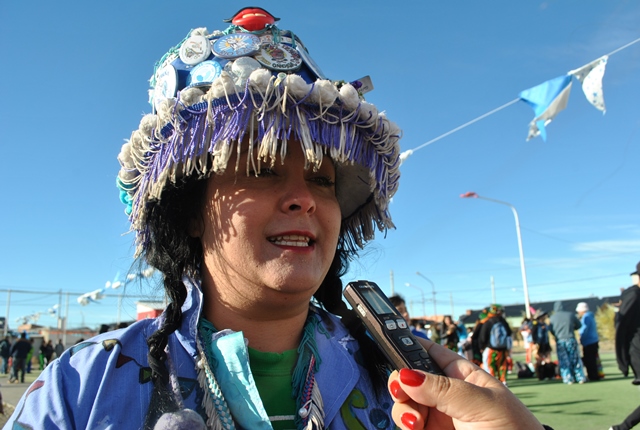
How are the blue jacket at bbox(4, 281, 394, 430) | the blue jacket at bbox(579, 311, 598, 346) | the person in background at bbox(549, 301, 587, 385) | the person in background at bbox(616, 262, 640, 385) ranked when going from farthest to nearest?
1. the blue jacket at bbox(579, 311, 598, 346)
2. the person in background at bbox(549, 301, 587, 385)
3. the person in background at bbox(616, 262, 640, 385)
4. the blue jacket at bbox(4, 281, 394, 430)

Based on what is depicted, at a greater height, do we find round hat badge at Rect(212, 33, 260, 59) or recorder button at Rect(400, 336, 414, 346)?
round hat badge at Rect(212, 33, 260, 59)

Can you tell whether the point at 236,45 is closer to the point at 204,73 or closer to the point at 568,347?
the point at 204,73

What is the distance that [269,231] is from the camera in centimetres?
152

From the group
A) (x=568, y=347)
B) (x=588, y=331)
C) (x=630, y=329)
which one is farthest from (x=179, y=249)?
(x=588, y=331)

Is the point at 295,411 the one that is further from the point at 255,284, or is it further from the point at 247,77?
the point at 247,77

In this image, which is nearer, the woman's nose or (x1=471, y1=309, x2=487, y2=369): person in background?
the woman's nose

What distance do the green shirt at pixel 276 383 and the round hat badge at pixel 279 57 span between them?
0.90 meters

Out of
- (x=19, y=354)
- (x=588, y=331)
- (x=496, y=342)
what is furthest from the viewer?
(x=19, y=354)

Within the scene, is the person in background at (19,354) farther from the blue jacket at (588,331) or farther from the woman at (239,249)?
the woman at (239,249)

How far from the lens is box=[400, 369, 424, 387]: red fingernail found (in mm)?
1161

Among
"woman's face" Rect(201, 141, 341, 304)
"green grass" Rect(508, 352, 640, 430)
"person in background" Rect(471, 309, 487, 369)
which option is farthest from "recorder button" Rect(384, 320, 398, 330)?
"person in background" Rect(471, 309, 487, 369)

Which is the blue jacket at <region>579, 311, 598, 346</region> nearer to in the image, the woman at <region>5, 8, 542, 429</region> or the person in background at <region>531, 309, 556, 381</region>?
the person in background at <region>531, 309, 556, 381</region>

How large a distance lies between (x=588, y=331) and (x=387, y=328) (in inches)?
436

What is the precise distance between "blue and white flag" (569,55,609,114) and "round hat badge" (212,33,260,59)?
6474 millimetres
